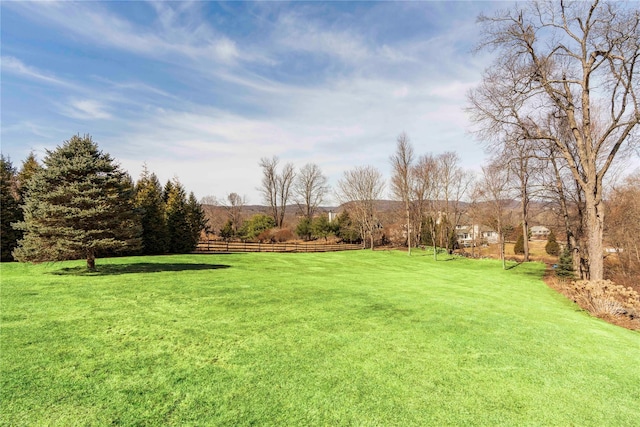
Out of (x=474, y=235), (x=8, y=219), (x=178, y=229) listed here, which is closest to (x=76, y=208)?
(x=8, y=219)

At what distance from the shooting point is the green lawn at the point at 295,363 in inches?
127

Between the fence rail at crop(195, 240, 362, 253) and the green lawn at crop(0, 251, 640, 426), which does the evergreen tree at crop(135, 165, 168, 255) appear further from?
the green lawn at crop(0, 251, 640, 426)

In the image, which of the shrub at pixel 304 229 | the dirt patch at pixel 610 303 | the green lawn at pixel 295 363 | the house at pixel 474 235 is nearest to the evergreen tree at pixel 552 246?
the house at pixel 474 235

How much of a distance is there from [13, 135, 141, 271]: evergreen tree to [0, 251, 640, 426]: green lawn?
289cm

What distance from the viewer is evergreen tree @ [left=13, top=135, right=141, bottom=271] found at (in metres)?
10.3

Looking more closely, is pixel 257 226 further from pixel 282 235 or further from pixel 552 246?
pixel 552 246

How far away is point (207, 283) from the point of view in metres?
9.67

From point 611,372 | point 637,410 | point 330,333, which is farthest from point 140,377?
point 611,372

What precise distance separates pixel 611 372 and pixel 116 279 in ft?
40.0

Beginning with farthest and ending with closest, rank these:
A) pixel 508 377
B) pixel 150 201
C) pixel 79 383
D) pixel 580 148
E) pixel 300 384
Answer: pixel 150 201, pixel 580 148, pixel 508 377, pixel 300 384, pixel 79 383

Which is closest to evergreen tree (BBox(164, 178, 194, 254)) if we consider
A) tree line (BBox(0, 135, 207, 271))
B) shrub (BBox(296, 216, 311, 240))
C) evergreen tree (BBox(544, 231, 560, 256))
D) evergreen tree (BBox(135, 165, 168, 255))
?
evergreen tree (BBox(135, 165, 168, 255))

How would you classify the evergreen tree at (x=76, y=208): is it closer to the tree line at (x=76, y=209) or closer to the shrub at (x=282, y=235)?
the tree line at (x=76, y=209)

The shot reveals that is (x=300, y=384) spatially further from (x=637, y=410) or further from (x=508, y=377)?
(x=637, y=410)

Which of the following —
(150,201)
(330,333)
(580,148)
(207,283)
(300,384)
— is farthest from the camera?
(150,201)
